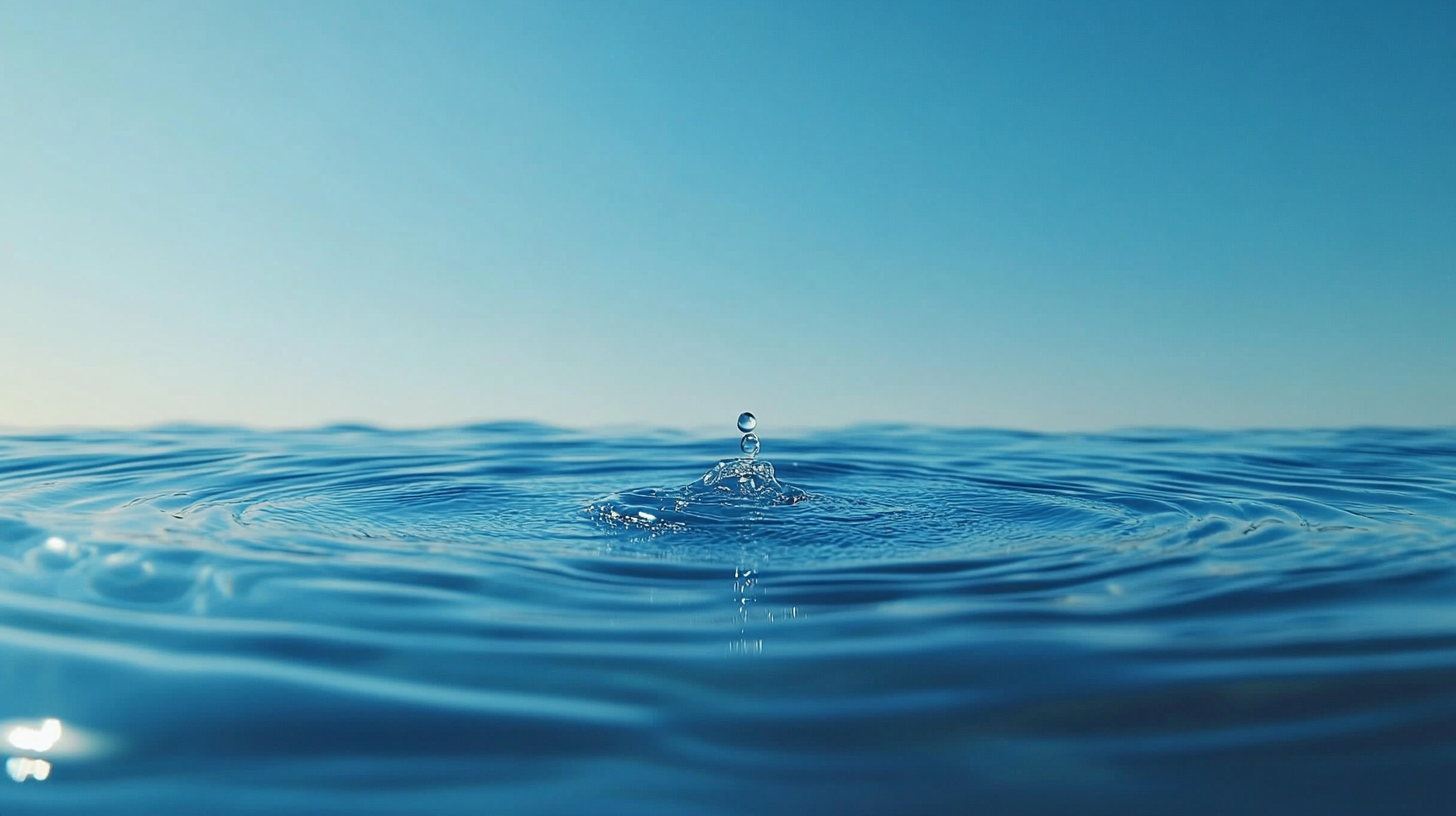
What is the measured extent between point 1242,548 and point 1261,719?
2483 mm

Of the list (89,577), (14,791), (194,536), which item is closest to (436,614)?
(14,791)

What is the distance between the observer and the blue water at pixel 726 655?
2.23 metres

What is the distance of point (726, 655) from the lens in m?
3.03

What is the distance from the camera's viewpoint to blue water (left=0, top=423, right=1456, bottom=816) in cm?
223

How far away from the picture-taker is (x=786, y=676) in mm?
2832

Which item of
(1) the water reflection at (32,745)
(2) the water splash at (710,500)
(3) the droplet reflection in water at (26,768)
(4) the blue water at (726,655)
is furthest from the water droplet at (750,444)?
(3) the droplet reflection in water at (26,768)

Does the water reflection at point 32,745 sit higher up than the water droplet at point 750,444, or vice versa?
the water droplet at point 750,444

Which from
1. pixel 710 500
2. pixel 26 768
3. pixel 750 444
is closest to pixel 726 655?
pixel 26 768

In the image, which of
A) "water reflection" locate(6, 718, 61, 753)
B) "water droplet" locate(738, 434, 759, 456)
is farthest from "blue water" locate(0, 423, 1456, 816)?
"water droplet" locate(738, 434, 759, 456)

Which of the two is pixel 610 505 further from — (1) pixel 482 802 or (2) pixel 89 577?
(1) pixel 482 802

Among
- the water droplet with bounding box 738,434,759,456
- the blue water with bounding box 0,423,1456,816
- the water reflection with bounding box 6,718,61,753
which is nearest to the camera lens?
the blue water with bounding box 0,423,1456,816

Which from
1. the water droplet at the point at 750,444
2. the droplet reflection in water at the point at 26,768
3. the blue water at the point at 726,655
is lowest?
the droplet reflection in water at the point at 26,768

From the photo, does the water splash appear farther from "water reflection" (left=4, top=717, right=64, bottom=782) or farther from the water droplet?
"water reflection" (left=4, top=717, right=64, bottom=782)

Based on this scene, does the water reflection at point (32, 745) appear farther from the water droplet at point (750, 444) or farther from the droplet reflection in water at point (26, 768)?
the water droplet at point (750, 444)
